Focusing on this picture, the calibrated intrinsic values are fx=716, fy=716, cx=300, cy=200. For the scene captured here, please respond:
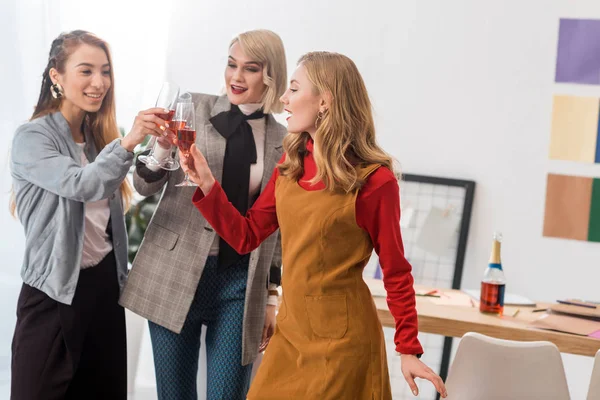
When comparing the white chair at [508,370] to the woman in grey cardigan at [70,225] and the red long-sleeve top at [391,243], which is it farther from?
the woman in grey cardigan at [70,225]

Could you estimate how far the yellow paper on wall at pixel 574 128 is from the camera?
389cm

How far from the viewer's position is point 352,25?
13.3ft

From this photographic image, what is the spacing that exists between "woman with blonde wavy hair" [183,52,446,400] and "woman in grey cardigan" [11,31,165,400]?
1.40 ft

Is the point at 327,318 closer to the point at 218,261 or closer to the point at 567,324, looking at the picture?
the point at 218,261

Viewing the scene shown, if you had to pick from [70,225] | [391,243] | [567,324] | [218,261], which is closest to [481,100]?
[567,324]

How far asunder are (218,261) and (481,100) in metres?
2.27

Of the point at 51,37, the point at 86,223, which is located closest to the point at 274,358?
the point at 86,223

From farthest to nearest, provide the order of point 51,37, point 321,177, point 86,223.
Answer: point 51,37
point 86,223
point 321,177

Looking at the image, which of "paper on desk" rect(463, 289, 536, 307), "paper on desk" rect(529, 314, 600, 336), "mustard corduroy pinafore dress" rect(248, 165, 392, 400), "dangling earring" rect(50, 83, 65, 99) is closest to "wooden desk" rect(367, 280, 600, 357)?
"paper on desk" rect(529, 314, 600, 336)

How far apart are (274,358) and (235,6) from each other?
109 inches

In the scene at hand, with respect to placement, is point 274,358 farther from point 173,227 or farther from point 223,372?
point 173,227

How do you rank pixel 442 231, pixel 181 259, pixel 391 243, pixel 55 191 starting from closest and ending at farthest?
pixel 391 243 < pixel 55 191 < pixel 181 259 < pixel 442 231

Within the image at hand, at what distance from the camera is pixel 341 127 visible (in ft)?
6.15

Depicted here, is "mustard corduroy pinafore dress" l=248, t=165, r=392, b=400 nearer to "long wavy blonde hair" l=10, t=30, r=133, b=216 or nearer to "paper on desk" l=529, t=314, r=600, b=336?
"long wavy blonde hair" l=10, t=30, r=133, b=216
